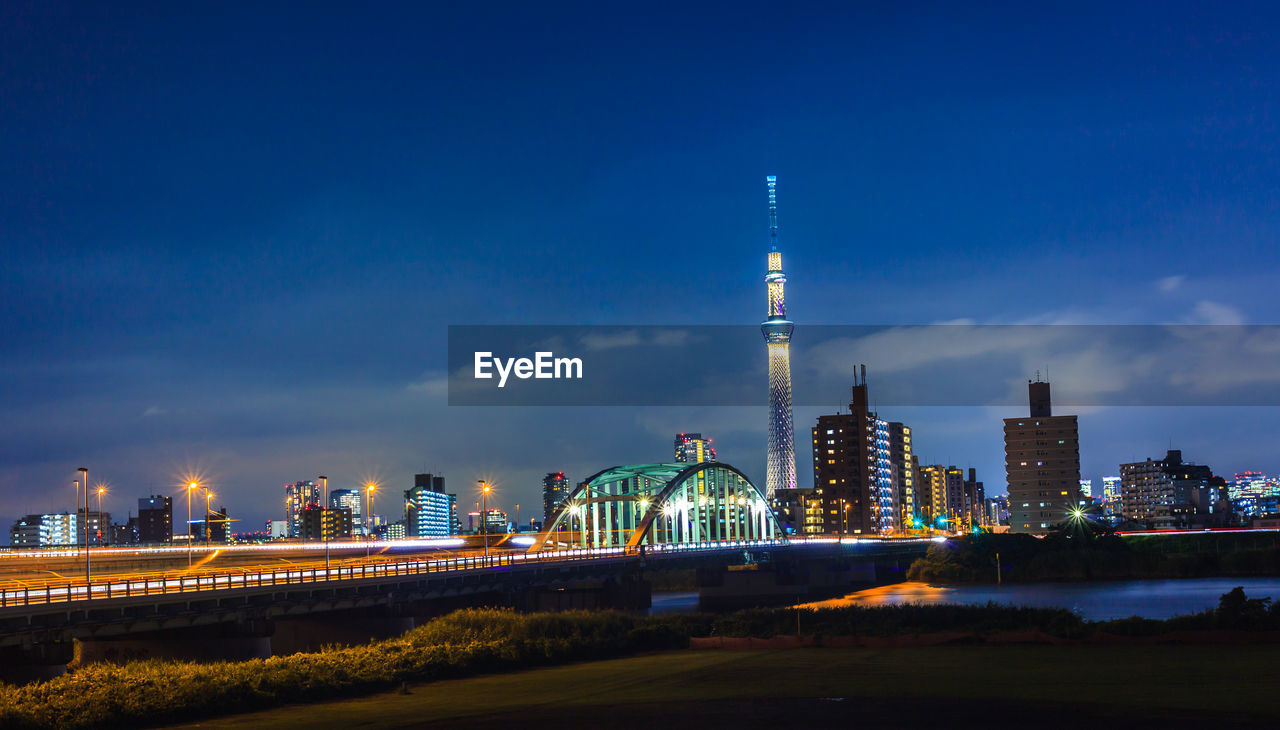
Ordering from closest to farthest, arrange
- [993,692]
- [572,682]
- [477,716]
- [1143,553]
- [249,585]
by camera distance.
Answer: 1. [477,716]
2. [993,692]
3. [572,682]
4. [249,585]
5. [1143,553]

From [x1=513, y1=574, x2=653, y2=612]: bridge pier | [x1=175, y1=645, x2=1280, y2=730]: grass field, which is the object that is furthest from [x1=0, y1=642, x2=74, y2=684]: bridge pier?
[x1=513, y1=574, x2=653, y2=612]: bridge pier

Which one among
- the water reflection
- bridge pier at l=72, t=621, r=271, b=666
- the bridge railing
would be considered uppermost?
the bridge railing

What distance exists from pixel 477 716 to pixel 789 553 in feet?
369

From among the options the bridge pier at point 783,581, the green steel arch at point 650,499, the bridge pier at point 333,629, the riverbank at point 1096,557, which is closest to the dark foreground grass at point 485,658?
the bridge pier at point 333,629

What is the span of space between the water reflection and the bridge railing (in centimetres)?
2808

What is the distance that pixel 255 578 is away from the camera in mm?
66562

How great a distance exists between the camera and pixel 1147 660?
175 ft

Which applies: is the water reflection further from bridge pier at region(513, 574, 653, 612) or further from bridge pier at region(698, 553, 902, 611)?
bridge pier at region(513, 574, 653, 612)

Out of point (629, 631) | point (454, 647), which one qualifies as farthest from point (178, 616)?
point (629, 631)

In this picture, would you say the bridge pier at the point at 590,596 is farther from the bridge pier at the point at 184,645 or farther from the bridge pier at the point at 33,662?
the bridge pier at the point at 33,662

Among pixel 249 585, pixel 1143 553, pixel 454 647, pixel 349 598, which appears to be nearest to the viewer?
Result: pixel 454 647

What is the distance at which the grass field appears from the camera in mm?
39531

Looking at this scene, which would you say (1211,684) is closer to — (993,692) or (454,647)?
(993,692)

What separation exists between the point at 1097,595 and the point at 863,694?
8953cm
